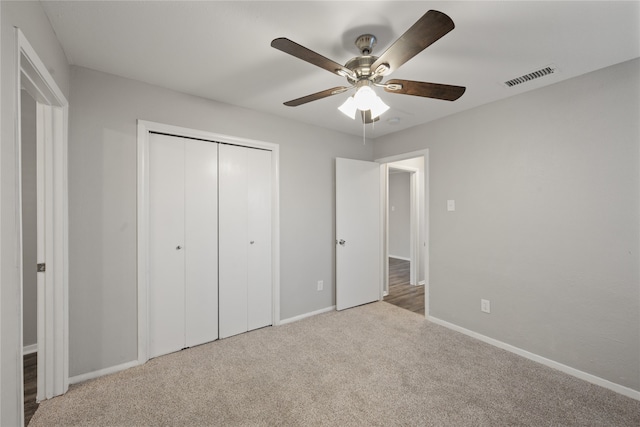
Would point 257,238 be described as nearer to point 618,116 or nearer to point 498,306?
point 498,306

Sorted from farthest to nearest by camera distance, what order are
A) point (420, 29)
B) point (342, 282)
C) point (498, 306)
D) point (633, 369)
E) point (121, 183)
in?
point (342, 282)
point (498, 306)
point (121, 183)
point (633, 369)
point (420, 29)

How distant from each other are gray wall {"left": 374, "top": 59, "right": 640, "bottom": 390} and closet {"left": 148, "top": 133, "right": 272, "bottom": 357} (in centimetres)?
212

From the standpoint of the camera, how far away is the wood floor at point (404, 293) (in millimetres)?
3697

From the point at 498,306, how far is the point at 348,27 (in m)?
2.76

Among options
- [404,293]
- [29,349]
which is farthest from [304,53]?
[404,293]

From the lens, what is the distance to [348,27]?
1.58 metres

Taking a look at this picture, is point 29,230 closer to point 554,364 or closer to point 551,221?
point 551,221

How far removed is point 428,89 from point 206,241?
7.49 ft

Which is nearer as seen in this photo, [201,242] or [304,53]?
[304,53]

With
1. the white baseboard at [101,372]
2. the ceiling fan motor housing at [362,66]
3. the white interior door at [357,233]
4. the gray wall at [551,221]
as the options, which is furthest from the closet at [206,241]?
the gray wall at [551,221]

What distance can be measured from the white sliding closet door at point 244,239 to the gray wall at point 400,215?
470 cm

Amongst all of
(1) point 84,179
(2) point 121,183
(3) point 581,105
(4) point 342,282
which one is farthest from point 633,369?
(1) point 84,179

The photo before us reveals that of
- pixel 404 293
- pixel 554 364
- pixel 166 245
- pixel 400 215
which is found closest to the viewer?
pixel 554 364

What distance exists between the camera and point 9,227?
1083 millimetres
